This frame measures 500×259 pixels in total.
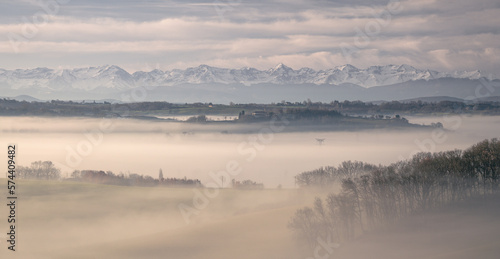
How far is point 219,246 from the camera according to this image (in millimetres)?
73250

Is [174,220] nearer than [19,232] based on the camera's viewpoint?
No

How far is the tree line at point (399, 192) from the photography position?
7431cm

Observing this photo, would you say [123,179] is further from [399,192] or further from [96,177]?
[399,192]

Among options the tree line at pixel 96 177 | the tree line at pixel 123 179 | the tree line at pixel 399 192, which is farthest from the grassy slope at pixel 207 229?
the tree line at pixel 123 179

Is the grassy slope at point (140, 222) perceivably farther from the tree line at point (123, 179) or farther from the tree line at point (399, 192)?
the tree line at point (123, 179)

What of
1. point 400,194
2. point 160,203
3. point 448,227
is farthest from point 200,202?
point 448,227

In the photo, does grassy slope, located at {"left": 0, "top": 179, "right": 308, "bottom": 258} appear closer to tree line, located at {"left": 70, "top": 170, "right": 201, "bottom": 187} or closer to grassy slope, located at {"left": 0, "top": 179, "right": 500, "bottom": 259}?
grassy slope, located at {"left": 0, "top": 179, "right": 500, "bottom": 259}

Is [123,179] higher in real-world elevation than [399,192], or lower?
lower

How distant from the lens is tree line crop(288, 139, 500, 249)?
74.3 m

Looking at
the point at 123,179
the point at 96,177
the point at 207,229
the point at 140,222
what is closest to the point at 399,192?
the point at 207,229

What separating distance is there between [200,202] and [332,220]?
3385cm

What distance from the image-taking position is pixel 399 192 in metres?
80.6

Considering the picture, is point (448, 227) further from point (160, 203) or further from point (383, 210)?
point (160, 203)

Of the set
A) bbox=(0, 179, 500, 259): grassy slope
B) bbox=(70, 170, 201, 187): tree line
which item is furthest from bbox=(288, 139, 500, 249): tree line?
bbox=(70, 170, 201, 187): tree line
